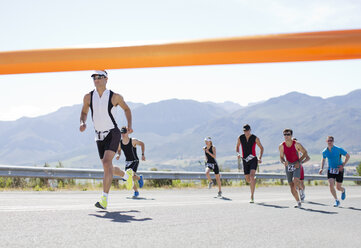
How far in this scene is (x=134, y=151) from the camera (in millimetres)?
13758

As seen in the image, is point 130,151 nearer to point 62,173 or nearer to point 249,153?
point 249,153

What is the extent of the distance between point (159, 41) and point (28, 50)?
0.44 metres

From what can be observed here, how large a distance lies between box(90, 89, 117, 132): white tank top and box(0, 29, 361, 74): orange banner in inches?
191

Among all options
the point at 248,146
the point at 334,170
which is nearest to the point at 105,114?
the point at 248,146

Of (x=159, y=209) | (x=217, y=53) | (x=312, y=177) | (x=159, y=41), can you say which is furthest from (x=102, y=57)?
(x=312, y=177)

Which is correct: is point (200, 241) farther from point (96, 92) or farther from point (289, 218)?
point (289, 218)

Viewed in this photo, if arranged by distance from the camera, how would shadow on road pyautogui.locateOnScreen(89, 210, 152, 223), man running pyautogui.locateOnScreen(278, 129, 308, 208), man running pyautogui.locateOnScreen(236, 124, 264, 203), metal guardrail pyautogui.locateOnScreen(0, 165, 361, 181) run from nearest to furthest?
shadow on road pyautogui.locateOnScreen(89, 210, 152, 223)
man running pyautogui.locateOnScreen(278, 129, 308, 208)
man running pyautogui.locateOnScreen(236, 124, 264, 203)
metal guardrail pyautogui.locateOnScreen(0, 165, 361, 181)

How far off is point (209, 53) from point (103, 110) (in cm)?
516

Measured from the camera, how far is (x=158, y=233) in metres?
5.12

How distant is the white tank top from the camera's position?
21.2ft

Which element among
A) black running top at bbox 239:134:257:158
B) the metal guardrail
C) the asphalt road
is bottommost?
the asphalt road

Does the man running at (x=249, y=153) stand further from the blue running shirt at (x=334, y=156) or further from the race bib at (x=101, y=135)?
the race bib at (x=101, y=135)

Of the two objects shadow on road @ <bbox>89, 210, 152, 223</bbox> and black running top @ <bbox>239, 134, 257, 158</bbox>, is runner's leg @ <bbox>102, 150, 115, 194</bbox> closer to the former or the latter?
shadow on road @ <bbox>89, 210, 152, 223</bbox>

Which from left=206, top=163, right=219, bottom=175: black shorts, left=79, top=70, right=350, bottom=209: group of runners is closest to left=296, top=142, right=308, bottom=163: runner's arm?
left=79, top=70, right=350, bottom=209: group of runners
